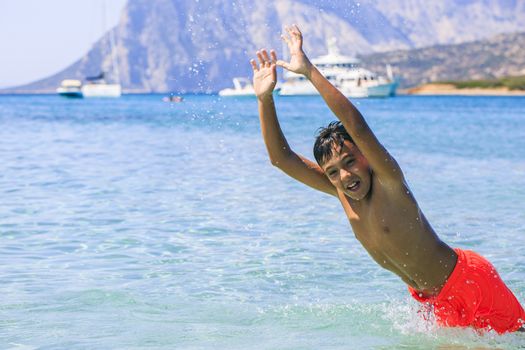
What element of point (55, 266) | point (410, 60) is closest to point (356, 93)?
point (55, 266)

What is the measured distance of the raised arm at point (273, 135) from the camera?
4.78 m

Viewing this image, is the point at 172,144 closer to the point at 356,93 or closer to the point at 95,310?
the point at 95,310

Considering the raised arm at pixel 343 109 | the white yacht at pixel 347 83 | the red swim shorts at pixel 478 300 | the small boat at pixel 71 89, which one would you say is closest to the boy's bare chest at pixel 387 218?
the raised arm at pixel 343 109

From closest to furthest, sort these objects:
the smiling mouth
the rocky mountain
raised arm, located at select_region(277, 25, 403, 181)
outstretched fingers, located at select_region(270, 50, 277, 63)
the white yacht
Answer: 1. raised arm, located at select_region(277, 25, 403, 181)
2. outstretched fingers, located at select_region(270, 50, 277, 63)
3. the smiling mouth
4. the white yacht
5. the rocky mountain

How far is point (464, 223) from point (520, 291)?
11.8ft

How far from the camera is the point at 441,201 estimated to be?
13.0 m

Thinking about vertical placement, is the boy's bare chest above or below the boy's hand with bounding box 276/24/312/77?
below

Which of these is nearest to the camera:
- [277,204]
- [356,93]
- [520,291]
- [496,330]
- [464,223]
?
[496,330]

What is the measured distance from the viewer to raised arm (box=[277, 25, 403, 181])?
4.33 m

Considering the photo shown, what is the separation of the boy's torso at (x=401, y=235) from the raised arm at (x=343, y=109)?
0.75ft

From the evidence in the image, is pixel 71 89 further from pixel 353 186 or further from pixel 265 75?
pixel 353 186

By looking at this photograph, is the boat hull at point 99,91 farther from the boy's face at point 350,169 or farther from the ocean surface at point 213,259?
the boy's face at point 350,169

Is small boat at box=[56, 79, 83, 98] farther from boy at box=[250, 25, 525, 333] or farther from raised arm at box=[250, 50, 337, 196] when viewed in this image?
boy at box=[250, 25, 525, 333]

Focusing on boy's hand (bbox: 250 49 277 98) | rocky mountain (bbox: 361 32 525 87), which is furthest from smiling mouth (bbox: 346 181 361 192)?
rocky mountain (bbox: 361 32 525 87)
